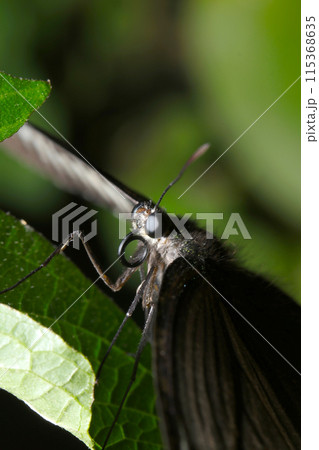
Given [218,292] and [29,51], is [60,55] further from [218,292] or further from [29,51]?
[218,292]

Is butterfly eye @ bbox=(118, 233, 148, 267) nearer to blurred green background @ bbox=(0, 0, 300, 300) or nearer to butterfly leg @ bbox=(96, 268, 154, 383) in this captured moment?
butterfly leg @ bbox=(96, 268, 154, 383)

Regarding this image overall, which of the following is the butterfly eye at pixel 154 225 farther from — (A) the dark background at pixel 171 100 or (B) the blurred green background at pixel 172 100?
(B) the blurred green background at pixel 172 100

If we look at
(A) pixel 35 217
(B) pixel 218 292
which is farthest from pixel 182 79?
(B) pixel 218 292

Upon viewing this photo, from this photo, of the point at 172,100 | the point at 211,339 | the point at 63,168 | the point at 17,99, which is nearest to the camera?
the point at 17,99

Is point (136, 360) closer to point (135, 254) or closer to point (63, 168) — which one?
point (135, 254)

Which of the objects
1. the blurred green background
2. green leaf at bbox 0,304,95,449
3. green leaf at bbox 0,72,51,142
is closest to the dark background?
the blurred green background

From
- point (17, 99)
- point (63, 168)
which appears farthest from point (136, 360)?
A: point (63, 168)
